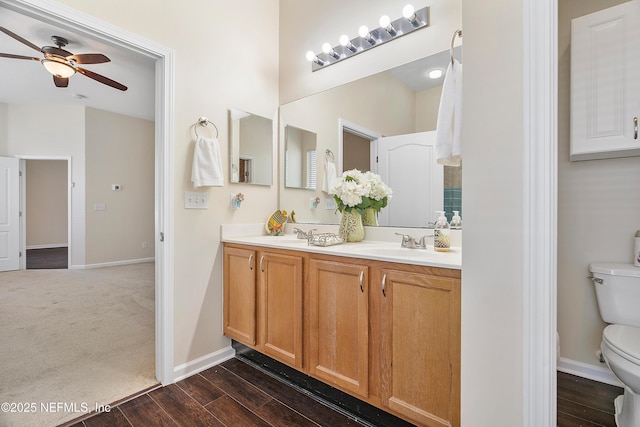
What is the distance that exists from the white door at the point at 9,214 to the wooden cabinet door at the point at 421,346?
255 inches

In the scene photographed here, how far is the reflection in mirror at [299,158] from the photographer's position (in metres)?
2.37

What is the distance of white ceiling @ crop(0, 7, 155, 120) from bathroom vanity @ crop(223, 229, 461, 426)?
2115 millimetres

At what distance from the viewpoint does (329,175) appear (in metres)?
2.24

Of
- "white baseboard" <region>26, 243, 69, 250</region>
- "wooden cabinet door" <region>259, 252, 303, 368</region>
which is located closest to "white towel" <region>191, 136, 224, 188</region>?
"wooden cabinet door" <region>259, 252, 303, 368</region>

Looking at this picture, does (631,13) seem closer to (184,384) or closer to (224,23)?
(224,23)

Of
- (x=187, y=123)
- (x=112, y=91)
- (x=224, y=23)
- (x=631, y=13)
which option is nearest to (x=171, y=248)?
(x=187, y=123)

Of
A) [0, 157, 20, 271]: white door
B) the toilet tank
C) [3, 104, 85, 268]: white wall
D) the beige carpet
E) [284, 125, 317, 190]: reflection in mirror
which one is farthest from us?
[3, 104, 85, 268]: white wall

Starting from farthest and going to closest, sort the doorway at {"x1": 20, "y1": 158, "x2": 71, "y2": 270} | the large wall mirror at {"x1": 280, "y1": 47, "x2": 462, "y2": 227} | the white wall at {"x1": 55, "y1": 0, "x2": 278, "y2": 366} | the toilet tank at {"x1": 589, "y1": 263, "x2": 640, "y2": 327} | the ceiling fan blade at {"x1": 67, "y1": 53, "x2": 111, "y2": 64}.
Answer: the doorway at {"x1": 20, "y1": 158, "x2": 71, "y2": 270} < the ceiling fan blade at {"x1": 67, "y1": 53, "x2": 111, "y2": 64} < the white wall at {"x1": 55, "y1": 0, "x2": 278, "y2": 366} < the large wall mirror at {"x1": 280, "y1": 47, "x2": 462, "y2": 227} < the toilet tank at {"x1": 589, "y1": 263, "x2": 640, "y2": 327}

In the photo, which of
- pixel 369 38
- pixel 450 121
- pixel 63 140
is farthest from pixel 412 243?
pixel 63 140

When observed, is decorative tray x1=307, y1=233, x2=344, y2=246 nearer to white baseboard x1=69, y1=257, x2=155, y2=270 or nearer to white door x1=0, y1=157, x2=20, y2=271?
white baseboard x1=69, y1=257, x2=155, y2=270

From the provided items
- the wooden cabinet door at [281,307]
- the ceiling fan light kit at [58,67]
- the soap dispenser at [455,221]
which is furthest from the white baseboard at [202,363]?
the ceiling fan light kit at [58,67]

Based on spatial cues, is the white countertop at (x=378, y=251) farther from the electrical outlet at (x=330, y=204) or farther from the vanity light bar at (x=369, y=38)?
the vanity light bar at (x=369, y=38)

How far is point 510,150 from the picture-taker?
2.86 ft

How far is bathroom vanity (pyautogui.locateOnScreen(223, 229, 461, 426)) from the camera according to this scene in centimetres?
118
